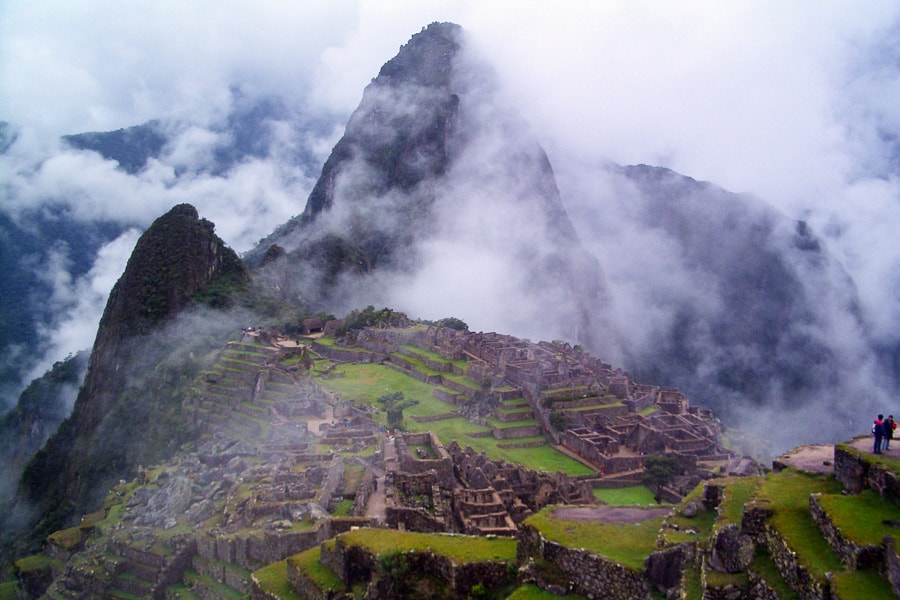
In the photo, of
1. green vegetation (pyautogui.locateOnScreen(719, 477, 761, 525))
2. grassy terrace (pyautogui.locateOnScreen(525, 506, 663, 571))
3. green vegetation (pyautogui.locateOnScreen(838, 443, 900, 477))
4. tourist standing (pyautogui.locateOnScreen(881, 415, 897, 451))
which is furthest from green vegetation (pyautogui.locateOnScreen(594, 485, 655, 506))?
green vegetation (pyautogui.locateOnScreen(838, 443, 900, 477))

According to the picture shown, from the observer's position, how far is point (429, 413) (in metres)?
35.4

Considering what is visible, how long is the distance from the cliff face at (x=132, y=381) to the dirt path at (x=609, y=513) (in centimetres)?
2910

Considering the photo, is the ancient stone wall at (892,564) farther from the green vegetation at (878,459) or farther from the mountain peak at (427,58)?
the mountain peak at (427,58)

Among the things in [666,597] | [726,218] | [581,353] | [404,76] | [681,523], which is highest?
[404,76]

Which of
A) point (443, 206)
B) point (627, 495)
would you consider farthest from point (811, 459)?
point (443, 206)

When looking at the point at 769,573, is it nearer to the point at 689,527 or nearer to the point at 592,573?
the point at 689,527

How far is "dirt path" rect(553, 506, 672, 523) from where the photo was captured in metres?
8.96

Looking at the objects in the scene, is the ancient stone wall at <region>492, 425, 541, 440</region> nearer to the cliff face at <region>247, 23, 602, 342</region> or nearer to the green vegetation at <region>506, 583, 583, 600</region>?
the green vegetation at <region>506, 583, 583, 600</region>

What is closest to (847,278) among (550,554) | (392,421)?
(392,421)

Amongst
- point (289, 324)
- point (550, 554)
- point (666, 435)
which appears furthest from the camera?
point (289, 324)

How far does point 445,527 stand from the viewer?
14.0 m

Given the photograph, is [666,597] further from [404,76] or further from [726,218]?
[404,76]

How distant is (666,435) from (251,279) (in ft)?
172

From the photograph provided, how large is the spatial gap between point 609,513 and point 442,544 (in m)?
2.21
